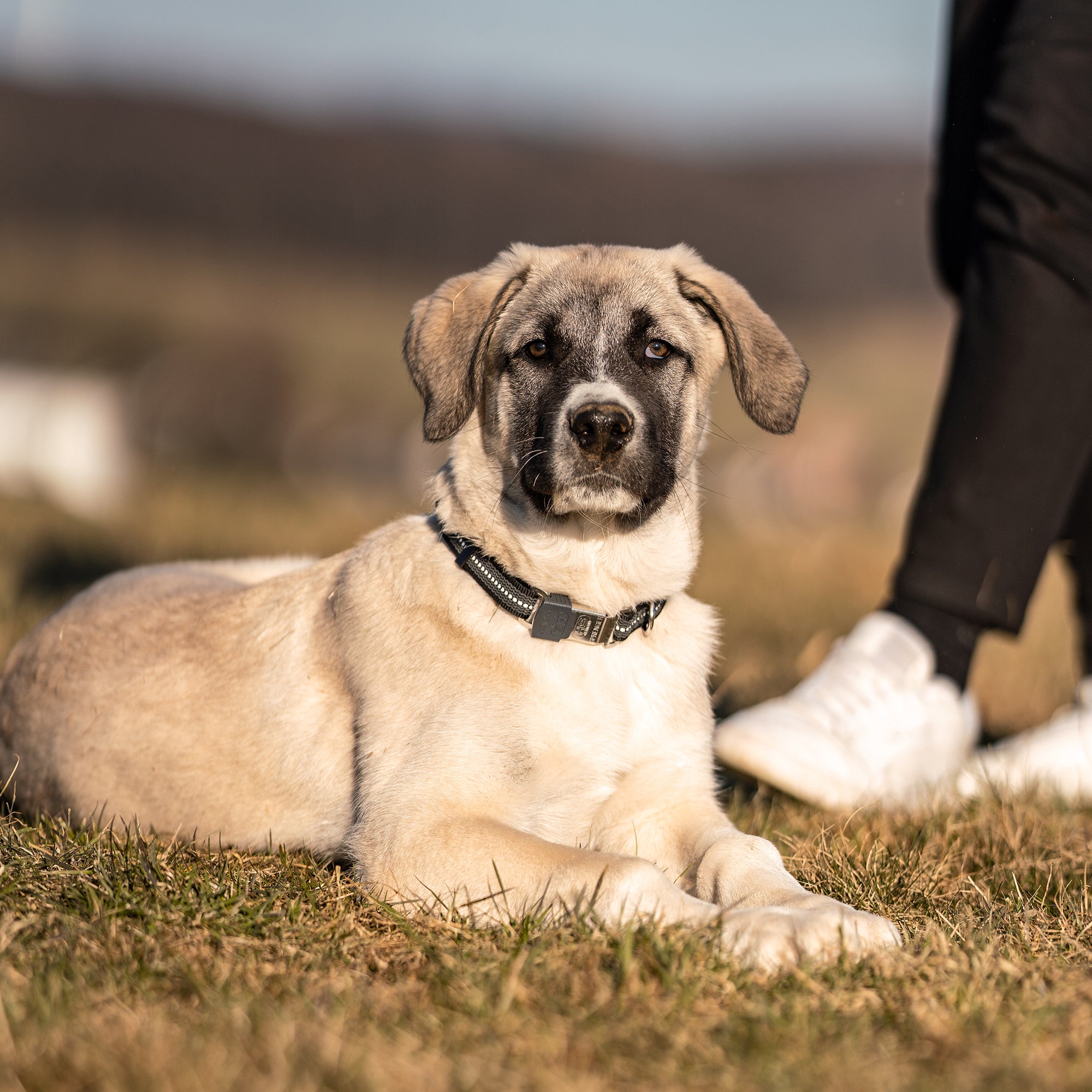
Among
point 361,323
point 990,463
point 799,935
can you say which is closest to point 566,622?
point 799,935

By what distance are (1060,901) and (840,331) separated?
31.1 meters

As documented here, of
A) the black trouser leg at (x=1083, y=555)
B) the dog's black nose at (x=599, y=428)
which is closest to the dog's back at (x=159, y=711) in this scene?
the dog's black nose at (x=599, y=428)

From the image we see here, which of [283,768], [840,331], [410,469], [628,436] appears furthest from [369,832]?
[840,331]

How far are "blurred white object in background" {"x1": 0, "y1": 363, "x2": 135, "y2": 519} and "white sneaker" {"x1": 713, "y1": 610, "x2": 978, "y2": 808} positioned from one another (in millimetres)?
8704

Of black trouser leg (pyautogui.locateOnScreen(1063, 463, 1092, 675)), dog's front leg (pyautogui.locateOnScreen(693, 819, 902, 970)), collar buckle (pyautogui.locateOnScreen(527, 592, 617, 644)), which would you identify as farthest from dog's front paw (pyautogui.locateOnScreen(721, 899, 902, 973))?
black trouser leg (pyautogui.locateOnScreen(1063, 463, 1092, 675))

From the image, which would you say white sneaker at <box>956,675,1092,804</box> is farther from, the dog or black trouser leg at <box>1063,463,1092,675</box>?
the dog

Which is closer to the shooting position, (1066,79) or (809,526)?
(1066,79)

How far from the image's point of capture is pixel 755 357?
3.30m

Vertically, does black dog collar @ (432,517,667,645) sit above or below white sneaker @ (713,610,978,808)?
above

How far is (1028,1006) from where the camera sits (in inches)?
78.5

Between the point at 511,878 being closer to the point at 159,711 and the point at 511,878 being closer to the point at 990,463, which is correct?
the point at 159,711

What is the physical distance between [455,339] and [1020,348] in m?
1.64

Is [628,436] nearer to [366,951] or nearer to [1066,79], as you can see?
[366,951]

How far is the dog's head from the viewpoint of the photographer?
3.04 meters
